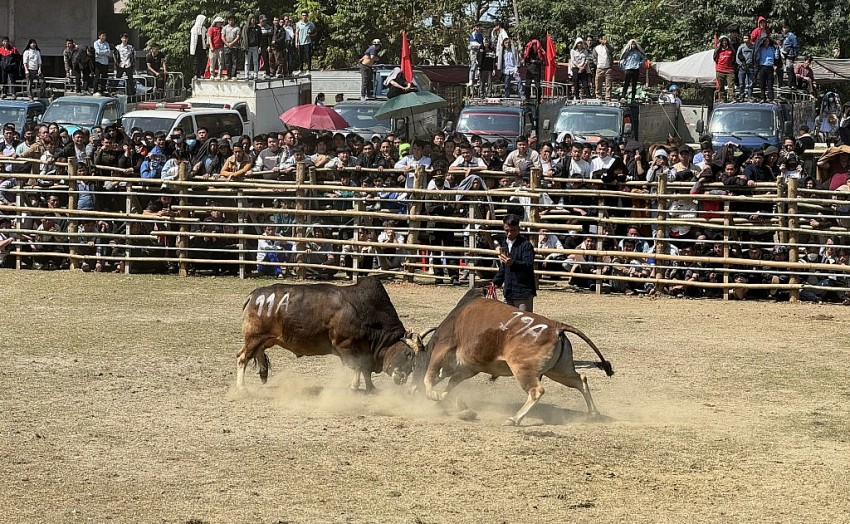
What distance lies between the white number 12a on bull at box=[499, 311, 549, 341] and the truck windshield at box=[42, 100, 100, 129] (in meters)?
18.6

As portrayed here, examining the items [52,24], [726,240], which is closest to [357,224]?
[726,240]

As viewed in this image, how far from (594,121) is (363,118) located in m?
5.00

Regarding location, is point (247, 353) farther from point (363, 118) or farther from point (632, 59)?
point (632, 59)

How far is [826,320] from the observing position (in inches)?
609

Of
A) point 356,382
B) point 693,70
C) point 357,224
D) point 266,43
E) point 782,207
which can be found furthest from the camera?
point 693,70

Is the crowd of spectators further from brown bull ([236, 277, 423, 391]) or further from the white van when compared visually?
brown bull ([236, 277, 423, 391])

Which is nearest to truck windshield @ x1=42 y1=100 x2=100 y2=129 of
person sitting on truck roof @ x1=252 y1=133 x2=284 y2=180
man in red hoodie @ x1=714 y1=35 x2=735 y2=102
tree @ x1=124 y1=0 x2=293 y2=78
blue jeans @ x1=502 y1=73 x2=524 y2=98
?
person sitting on truck roof @ x1=252 y1=133 x2=284 y2=180

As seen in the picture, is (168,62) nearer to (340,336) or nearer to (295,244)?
(295,244)

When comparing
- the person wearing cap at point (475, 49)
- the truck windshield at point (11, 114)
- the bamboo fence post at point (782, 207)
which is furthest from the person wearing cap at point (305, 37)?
the bamboo fence post at point (782, 207)

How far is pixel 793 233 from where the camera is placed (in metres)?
16.9

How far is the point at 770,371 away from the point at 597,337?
7.45 ft

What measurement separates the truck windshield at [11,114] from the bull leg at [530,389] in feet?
66.5

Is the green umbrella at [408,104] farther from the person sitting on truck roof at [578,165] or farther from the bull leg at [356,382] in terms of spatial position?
the bull leg at [356,382]

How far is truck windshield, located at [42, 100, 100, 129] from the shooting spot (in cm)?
2692
